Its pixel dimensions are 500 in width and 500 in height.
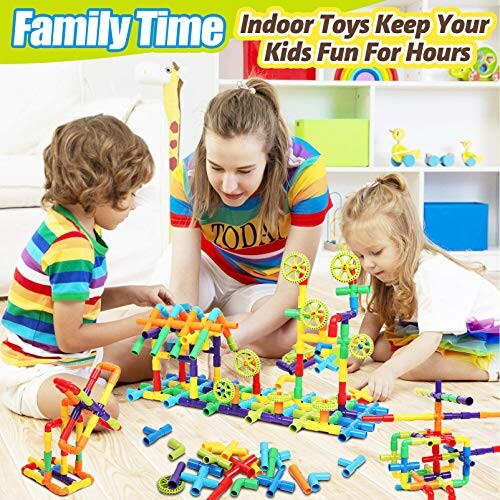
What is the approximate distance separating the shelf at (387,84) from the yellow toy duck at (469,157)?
22 centimetres

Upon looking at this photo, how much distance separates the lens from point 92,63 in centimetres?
322

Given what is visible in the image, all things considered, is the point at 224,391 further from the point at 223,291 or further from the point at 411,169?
the point at 411,169

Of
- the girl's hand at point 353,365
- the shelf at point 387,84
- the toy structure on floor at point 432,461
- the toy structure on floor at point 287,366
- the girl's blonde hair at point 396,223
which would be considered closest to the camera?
the toy structure on floor at point 432,461

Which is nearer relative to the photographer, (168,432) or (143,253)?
(168,432)

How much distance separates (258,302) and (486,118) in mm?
2053

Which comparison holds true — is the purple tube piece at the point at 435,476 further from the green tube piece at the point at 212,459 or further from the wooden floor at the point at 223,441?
the green tube piece at the point at 212,459

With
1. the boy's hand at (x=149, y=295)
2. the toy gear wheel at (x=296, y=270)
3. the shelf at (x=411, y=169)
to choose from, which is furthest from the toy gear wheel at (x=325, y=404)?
the shelf at (x=411, y=169)

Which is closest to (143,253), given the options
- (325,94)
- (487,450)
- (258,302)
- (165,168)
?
(165,168)

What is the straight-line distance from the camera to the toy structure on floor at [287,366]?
1304 millimetres

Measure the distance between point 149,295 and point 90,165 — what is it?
260mm

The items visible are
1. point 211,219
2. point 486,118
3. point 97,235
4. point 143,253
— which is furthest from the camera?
point 486,118

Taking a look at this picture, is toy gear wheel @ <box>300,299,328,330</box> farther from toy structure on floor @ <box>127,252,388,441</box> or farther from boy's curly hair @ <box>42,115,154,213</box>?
boy's curly hair @ <box>42,115,154,213</box>

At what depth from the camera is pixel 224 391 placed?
1.41 metres

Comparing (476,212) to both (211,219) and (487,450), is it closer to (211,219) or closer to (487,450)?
(211,219)
